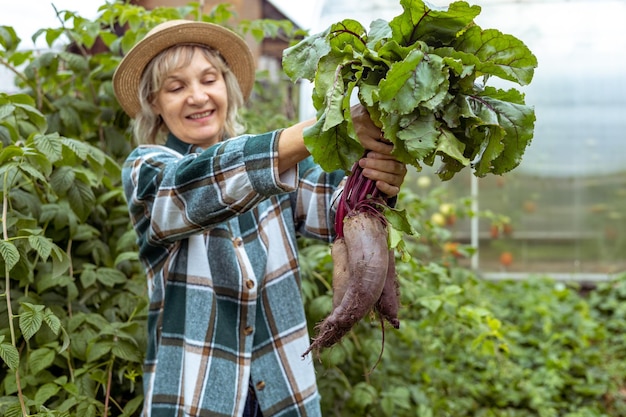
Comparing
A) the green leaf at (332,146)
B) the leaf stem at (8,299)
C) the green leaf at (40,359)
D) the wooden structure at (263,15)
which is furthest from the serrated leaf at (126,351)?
the wooden structure at (263,15)

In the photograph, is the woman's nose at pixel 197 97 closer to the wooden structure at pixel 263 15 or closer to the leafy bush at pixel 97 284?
the leafy bush at pixel 97 284

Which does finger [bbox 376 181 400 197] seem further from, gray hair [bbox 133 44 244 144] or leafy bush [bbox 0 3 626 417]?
gray hair [bbox 133 44 244 144]

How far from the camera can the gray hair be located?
2.06 metres

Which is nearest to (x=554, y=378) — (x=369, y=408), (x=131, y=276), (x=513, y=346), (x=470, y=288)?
A: (x=513, y=346)

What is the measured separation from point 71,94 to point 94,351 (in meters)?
1.26

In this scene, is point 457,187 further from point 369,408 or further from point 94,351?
point 94,351

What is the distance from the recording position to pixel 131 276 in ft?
8.46

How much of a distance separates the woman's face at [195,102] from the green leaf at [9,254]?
536mm

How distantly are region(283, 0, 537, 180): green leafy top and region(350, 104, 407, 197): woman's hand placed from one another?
3 centimetres

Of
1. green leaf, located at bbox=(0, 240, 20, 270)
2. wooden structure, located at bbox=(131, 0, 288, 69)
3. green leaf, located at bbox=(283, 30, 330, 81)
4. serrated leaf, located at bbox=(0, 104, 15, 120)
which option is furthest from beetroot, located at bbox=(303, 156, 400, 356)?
wooden structure, located at bbox=(131, 0, 288, 69)

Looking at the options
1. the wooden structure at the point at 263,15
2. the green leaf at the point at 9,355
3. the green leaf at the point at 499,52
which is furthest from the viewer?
the wooden structure at the point at 263,15

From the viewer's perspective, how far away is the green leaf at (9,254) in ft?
5.98

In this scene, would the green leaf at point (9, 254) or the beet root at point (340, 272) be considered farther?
the green leaf at point (9, 254)

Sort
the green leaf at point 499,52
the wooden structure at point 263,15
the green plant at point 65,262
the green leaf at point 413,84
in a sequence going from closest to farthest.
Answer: the green leaf at point 413,84 < the green leaf at point 499,52 < the green plant at point 65,262 < the wooden structure at point 263,15
